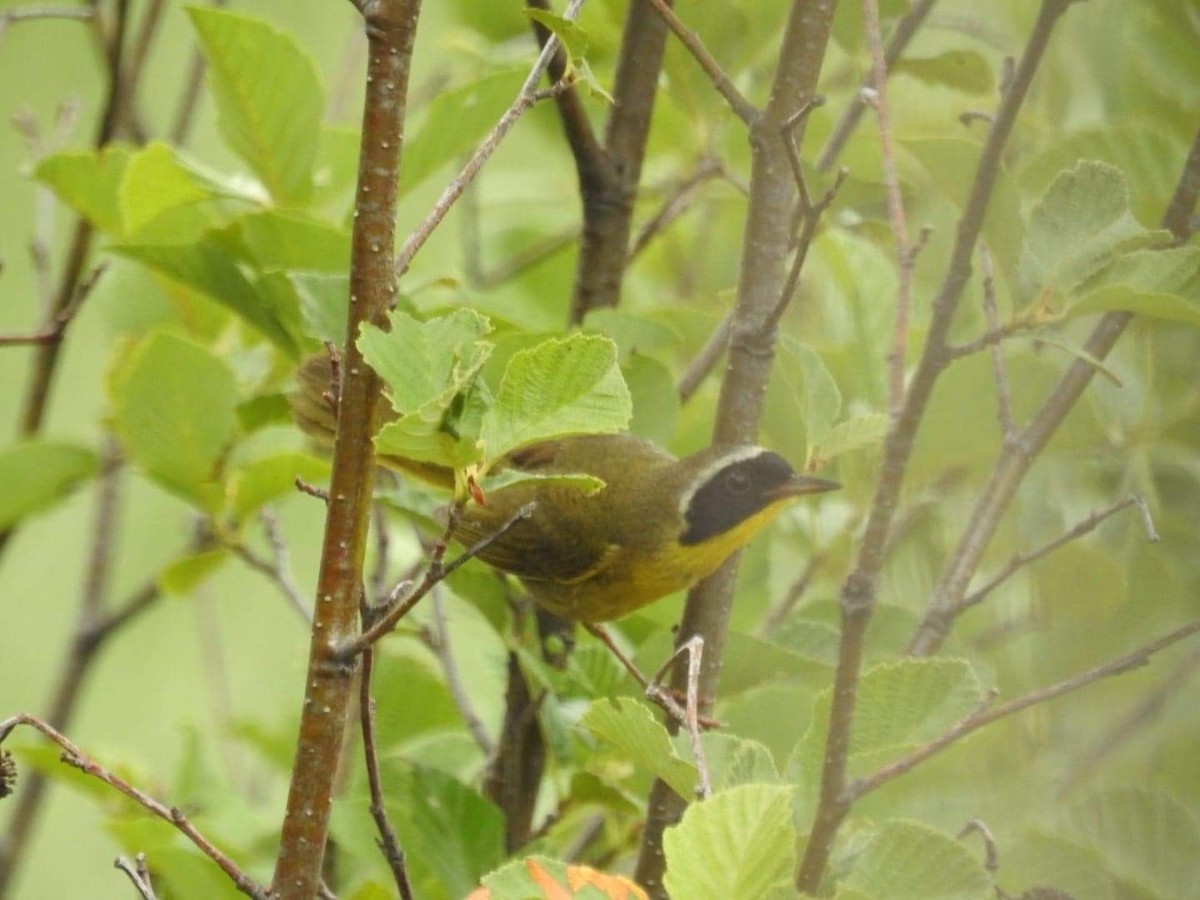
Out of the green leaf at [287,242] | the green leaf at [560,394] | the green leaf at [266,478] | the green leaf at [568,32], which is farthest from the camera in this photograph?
the green leaf at [266,478]

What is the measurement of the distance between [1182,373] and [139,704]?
391cm

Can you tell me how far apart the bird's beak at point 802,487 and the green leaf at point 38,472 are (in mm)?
A: 734

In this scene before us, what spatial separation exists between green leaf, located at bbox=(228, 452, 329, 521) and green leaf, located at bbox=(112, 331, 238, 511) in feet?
0.12

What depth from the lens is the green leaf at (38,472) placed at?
1.64 meters

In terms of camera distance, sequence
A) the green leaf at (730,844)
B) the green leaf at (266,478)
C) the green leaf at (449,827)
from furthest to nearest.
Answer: the green leaf at (266,478), the green leaf at (449,827), the green leaf at (730,844)

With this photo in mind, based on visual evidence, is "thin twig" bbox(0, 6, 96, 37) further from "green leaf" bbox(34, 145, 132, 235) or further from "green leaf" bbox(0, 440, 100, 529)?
"green leaf" bbox(0, 440, 100, 529)

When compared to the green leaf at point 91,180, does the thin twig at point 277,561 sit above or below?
below

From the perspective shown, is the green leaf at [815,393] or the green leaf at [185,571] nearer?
the green leaf at [815,393]

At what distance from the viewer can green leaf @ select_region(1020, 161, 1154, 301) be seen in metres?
1.04

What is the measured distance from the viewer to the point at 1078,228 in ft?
3.47

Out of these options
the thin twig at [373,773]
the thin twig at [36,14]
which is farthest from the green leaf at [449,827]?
the thin twig at [36,14]

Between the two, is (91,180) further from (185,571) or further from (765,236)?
(765,236)

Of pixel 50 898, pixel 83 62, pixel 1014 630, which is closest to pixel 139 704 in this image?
pixel 50 898

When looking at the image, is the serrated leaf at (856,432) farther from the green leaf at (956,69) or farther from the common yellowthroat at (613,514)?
the green leaf at (956,69)
